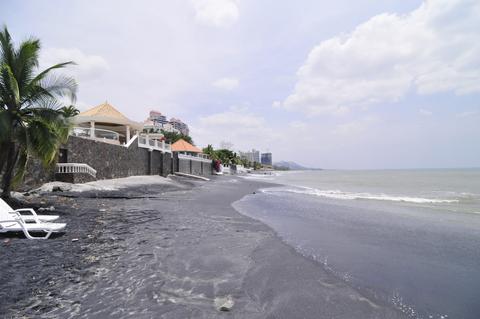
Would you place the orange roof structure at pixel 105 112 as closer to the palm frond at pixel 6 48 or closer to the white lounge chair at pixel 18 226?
the palm frond at pixel 6 48

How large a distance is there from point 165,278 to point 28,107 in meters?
8.09

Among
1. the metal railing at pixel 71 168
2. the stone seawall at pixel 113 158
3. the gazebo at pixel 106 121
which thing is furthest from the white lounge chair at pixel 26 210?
the gazebo at pixel 106 121

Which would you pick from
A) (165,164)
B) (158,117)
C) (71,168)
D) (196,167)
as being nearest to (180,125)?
(158,117)

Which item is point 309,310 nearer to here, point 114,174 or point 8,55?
point 8,55

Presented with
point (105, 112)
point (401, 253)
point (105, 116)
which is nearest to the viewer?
point (401, 253)

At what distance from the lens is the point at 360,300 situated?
3.65 metres

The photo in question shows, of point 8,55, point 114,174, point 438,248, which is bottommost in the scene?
point 438,248

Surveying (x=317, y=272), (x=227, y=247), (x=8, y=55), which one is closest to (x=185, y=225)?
(x=227, y=247)

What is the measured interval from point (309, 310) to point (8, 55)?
10.8 m

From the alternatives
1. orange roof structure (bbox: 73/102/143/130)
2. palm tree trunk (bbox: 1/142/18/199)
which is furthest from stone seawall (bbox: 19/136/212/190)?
palm tree trunk (bbox: 1/142/18/199)

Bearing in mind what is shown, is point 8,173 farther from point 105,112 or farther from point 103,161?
point 105,112

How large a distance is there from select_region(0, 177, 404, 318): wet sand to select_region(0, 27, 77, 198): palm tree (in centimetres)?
338

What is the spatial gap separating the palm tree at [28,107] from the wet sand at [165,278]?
3.38 meters

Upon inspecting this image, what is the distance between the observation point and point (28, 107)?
8.78 m
